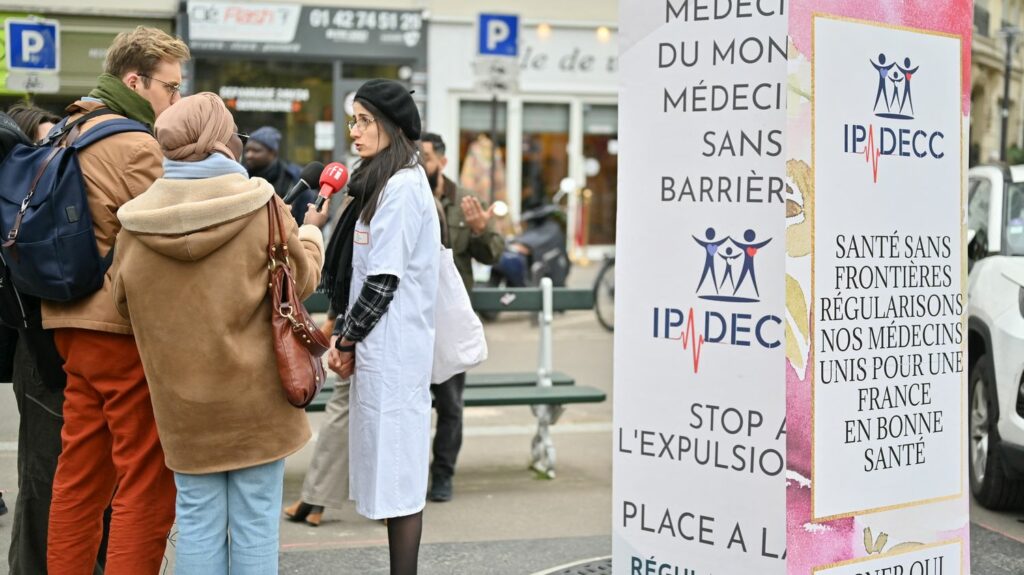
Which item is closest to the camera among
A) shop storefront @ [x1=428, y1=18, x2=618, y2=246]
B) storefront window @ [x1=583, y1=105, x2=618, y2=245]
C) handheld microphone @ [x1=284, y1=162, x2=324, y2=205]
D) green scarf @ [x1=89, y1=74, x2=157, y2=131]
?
green scarf @ [x1=89, y1=74, x2=157, y2=131]

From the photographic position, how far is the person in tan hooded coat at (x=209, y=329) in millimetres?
3574

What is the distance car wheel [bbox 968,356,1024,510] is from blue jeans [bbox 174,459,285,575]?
13.1ft

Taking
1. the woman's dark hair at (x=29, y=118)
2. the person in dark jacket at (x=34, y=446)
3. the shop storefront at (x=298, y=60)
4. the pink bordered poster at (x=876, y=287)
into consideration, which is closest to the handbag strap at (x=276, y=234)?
the person in dark jacket at (x=34, y=446)

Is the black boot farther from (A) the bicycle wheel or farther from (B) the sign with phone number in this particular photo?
(B) the sign with phone number

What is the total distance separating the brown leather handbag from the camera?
145 inches

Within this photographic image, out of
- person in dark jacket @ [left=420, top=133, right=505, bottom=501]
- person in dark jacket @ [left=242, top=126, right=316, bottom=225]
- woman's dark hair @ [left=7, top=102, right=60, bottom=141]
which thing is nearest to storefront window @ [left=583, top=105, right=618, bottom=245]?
person in dark jacket @ [left=242, top=126, right=316, bottom=225]

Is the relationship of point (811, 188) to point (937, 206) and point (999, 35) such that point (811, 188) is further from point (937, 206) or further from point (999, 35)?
point (999, 35)

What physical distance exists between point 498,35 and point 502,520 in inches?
359

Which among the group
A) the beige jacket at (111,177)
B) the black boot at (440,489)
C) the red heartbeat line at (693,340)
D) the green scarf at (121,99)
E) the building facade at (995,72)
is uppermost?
the building facade at (995,72)

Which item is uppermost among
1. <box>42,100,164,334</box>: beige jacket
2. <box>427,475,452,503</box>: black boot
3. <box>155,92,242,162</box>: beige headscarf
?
<box>155,92,242,162</box>: beige headscarf

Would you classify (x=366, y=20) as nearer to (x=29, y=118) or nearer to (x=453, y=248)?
(x=453, y=248)

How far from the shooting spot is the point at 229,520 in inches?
152

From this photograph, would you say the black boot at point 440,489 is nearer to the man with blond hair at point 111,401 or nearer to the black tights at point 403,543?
the black tights at point 403,543

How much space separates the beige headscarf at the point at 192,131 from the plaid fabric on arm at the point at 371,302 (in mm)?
783
